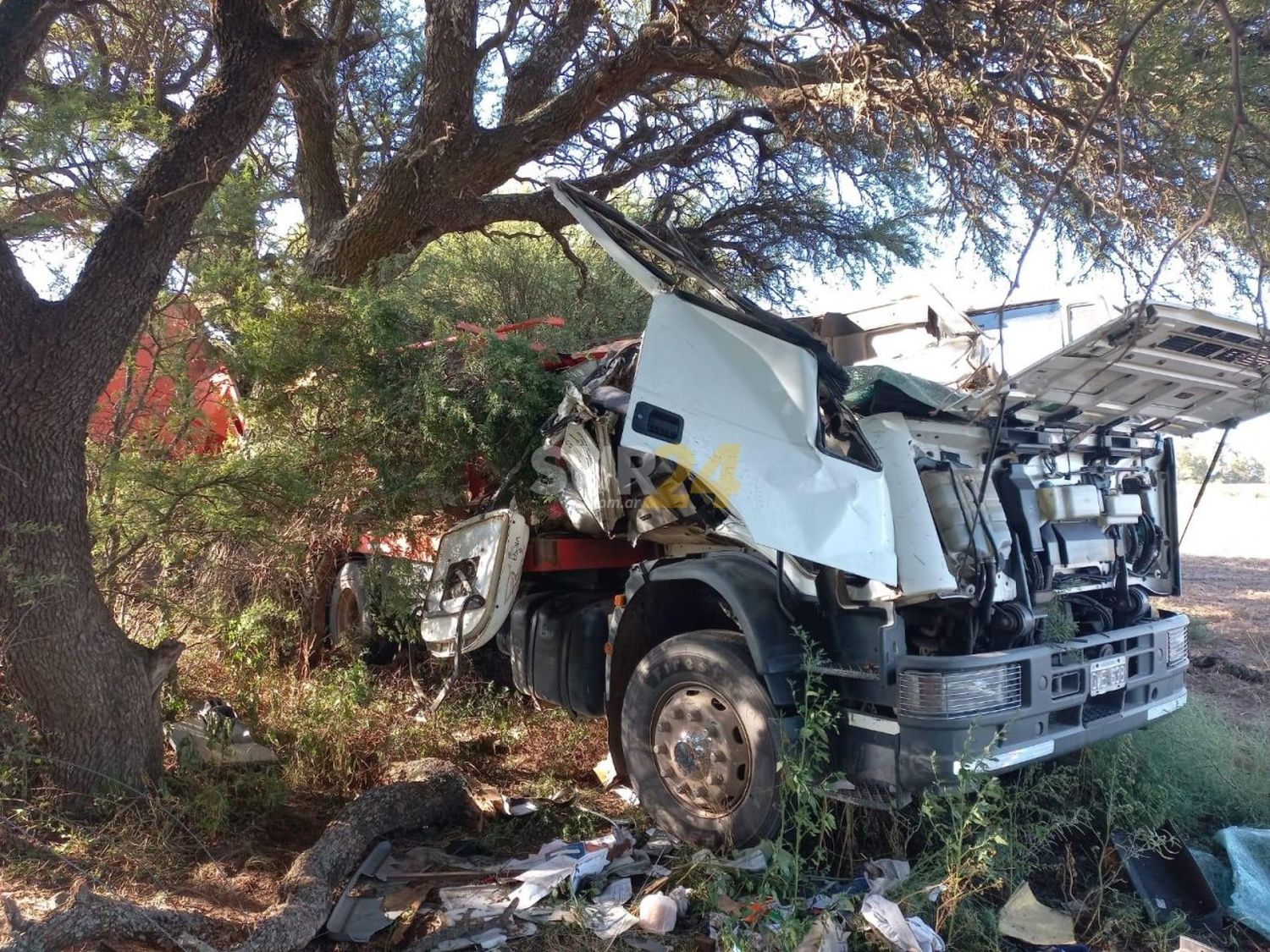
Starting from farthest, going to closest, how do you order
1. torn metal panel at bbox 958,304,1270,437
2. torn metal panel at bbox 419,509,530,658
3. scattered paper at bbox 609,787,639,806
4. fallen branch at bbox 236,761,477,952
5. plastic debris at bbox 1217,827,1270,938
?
torn metal panel at bbox 419,509,530,658 < scattered paper at bbox 609,787,639,806 < torn metal panel at bbox 958,304,1270,437 < plastic debris at bbox 1217,827,1270,938 < fallen branch at bbox 236,761,477,952

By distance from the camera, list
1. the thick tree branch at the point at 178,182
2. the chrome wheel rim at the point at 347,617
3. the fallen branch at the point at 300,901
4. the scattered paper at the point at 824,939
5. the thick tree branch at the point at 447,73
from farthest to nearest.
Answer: the thick tree branch at the point at 447,73, the chrome wheel rim at the point at 347,617, the thick tree branch at the point at 178,182, the scattered paper at the point at 824,939, the fallen branch at the point at 300,901

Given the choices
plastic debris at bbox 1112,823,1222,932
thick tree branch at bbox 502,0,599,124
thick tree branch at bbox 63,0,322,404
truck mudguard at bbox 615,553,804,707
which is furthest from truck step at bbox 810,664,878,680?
thick tree branch at bbox 502,0,599,124

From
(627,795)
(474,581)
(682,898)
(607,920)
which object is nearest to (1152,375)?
(682,898)

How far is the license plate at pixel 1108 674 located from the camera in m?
3.90

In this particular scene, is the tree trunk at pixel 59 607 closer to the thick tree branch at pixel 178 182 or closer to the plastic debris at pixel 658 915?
the thick tree branch at pixel 178 182

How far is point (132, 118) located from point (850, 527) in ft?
13.7

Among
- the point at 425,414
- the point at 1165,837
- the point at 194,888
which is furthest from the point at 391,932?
the point at 1165,837

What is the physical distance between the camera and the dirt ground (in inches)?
275

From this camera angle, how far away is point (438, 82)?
25.8 ft

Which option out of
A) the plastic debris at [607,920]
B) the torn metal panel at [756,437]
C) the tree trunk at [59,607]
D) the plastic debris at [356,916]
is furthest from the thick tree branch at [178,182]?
the plastic debris at [607,920]

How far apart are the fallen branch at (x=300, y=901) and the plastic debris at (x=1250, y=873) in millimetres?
3298

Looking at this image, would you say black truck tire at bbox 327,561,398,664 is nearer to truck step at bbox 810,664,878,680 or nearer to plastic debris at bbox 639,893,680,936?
plastic debris at bbox 639,893,680,936

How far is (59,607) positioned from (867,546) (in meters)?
3.44

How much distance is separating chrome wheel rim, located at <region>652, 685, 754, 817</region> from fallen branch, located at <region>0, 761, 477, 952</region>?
1057 mm
